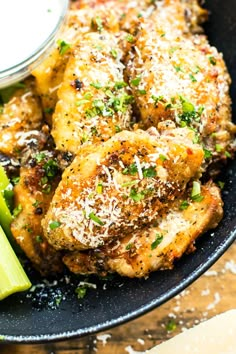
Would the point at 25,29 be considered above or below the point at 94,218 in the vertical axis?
above

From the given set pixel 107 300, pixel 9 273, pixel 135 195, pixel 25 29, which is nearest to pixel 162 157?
pixel 135 195

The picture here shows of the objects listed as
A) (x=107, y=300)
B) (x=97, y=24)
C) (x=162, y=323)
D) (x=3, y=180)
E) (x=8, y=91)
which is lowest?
(x=162, y=323)

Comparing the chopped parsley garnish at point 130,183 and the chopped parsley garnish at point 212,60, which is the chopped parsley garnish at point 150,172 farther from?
the chopped parsley garnish at point 212,60

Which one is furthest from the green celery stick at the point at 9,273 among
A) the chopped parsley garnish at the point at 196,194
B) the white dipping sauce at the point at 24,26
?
the white dipping sauce at the point at 24,26

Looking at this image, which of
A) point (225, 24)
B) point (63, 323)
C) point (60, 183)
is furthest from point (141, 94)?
point (63, 323)

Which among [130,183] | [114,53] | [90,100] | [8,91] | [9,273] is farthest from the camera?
[8,91]

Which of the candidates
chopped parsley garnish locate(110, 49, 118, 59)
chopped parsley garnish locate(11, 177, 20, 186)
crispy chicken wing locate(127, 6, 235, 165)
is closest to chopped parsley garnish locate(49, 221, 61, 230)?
chopped parsley garnish locate(11, 177, 20, 186)

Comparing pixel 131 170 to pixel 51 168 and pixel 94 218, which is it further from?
pixel 51 168
